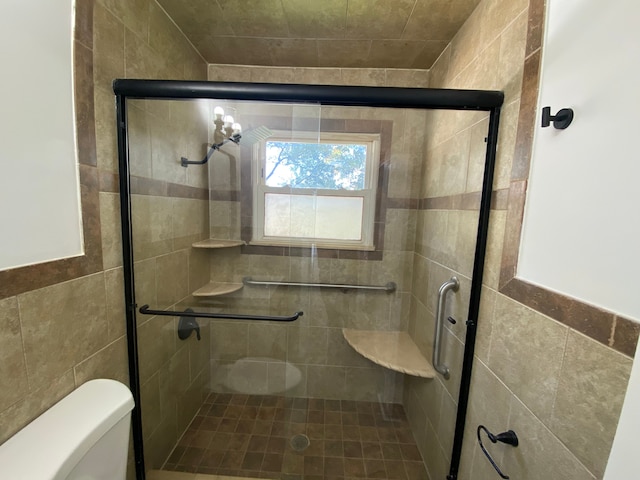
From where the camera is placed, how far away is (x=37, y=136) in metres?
0.69

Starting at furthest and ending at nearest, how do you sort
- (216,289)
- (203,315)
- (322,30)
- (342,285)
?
(342,285) → (216,289) → (203,315) → (322,30)

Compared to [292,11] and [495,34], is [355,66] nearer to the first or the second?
[292,11]

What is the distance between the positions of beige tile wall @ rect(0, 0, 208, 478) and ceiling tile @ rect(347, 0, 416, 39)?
3.27 feet

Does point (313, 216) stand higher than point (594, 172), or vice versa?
point (594, 172)

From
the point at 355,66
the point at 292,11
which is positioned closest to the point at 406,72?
the point at 355,66

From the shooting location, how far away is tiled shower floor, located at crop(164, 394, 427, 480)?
4.33 feet

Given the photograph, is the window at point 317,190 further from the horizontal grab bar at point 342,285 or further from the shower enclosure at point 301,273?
the horizontal grab bar at point 342,285

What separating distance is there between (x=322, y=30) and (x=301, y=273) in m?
1.45

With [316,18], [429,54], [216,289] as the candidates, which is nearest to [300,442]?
[216,289]

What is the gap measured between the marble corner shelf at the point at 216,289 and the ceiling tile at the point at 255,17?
1.57 meters

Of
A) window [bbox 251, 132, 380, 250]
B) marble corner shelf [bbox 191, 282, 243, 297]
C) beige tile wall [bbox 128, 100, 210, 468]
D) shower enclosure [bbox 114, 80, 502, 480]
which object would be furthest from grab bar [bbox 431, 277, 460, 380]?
beige tile wall [bbox 128, 100, 210, 468]

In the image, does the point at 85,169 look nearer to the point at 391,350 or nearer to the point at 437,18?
the point at 437,18

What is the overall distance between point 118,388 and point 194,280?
0.74m

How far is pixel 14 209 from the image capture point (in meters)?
0.64
